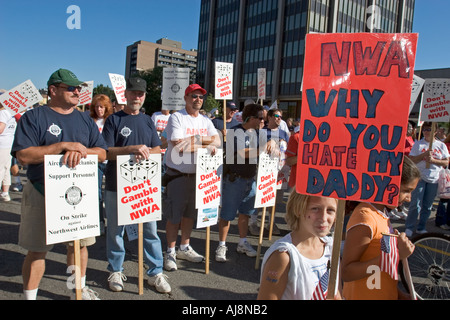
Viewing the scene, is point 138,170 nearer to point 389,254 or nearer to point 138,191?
point 138,191

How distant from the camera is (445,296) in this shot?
355cm

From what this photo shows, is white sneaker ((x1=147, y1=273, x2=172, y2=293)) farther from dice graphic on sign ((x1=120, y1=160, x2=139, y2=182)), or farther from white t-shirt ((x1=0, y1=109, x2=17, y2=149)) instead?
white t-shirt ((x1=0, y1=109, x2=17, y2=149))

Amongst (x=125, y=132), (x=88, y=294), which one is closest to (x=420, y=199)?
(x=125, y=132)

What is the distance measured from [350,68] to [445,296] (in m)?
3.05

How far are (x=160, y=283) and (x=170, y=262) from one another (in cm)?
55

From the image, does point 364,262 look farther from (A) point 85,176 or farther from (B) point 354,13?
(B) point 354,13

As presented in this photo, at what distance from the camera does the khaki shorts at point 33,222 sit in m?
2.67

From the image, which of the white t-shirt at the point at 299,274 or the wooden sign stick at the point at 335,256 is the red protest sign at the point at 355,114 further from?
the white t-shirt at the point at 299,274

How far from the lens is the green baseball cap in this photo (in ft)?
8.79

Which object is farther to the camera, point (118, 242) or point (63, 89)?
point (118, 242)

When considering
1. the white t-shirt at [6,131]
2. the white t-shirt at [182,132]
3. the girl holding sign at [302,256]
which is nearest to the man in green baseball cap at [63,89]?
the white t-shirt at [182,132]

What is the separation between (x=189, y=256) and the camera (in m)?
4.25

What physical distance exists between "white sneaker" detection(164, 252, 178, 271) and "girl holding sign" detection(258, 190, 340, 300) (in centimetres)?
240
